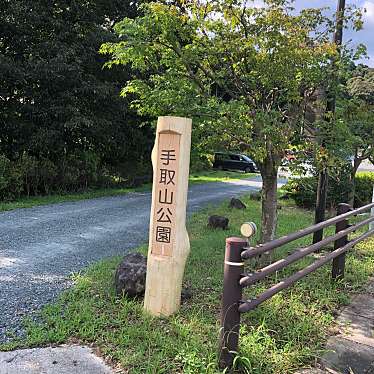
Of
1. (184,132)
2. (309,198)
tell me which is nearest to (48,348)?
(184,132)

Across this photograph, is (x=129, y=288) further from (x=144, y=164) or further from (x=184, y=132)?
(x=144, y=164)

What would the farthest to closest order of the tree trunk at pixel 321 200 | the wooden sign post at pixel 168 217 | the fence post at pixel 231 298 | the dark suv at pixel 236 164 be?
the dark suv at pixel 236 164 < the tree trunk at pixel 321 200 < the wooden sign post at pixel 168 217 < the fence post at pixel 231 298

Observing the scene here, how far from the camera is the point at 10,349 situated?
120 inches

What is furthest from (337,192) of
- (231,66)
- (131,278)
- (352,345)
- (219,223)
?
(131,278)

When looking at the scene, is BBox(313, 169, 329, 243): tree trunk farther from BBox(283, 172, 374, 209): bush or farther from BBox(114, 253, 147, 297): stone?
BBox(283, 172, 374, 209): bush

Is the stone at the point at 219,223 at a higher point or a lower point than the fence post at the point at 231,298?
lower

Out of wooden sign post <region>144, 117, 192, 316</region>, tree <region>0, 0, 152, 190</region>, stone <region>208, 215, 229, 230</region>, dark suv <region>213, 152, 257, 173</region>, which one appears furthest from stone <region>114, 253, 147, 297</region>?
dark suv <region>213, 152, 257, 173</region>

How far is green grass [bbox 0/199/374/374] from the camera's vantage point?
2.90 metres

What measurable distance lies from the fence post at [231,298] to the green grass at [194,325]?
4.7 inches

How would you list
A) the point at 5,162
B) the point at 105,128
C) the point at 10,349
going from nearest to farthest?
the point at 10,349 → the point at 5,162 → the point at 105,128

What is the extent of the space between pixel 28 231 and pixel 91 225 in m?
1.21

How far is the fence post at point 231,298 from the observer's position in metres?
2.74

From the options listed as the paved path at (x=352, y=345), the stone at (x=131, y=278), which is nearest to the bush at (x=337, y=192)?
the paved path at (x=352, y=345)

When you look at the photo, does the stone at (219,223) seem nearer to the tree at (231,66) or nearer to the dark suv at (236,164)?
the tree at (231,66)
